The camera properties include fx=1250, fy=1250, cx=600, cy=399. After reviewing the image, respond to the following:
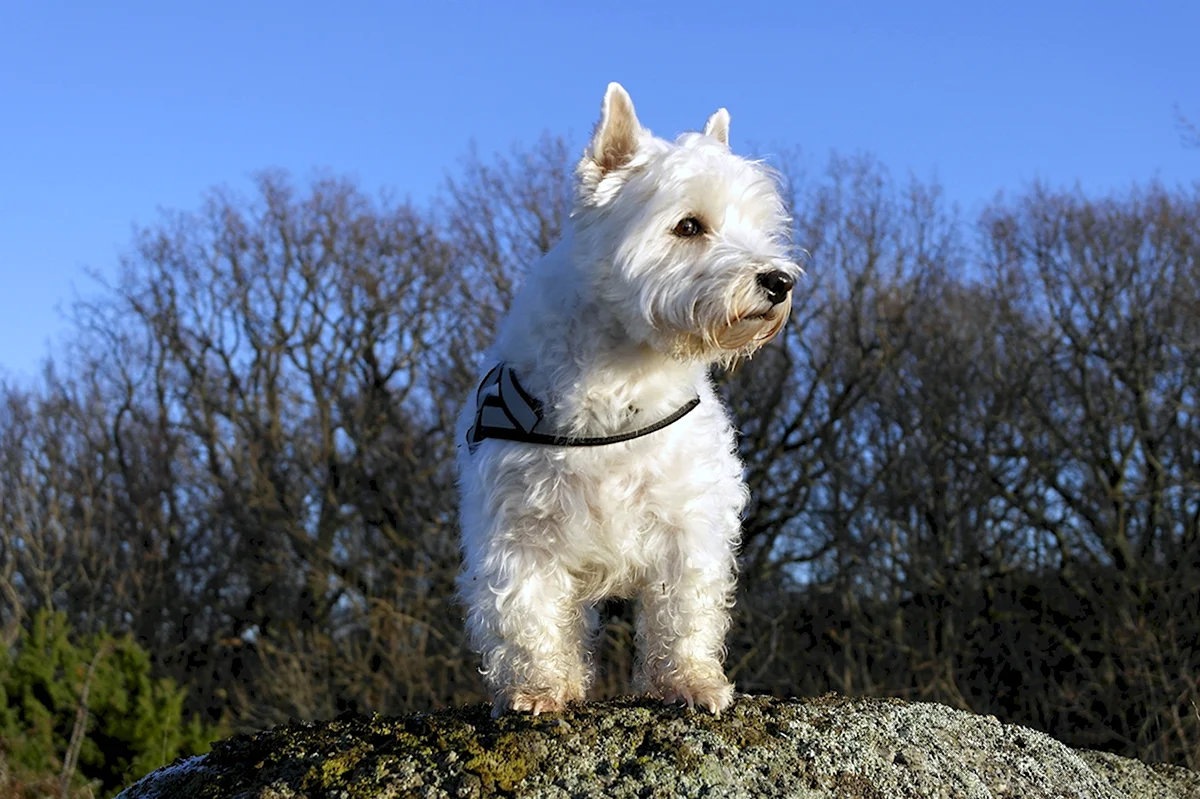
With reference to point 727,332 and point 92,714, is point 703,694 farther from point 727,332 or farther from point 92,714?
point 92,714

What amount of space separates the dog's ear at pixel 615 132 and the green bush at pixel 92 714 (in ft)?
24.6

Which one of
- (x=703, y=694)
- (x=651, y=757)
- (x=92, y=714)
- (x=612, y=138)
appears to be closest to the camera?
(x=651, y=757)

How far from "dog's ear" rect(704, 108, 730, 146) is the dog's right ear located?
624 millimetres

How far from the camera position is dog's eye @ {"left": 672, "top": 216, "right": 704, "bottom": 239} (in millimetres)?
5129

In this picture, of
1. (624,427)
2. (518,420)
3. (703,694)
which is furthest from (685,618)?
(518,420)

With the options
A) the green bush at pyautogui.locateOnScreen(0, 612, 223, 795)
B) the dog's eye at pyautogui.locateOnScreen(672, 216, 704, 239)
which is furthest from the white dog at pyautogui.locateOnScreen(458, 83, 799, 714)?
the green bush at pyautogui.locateOnScreen(0, 612, 223, 795)

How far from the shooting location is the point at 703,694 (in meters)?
4.63

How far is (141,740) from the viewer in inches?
471

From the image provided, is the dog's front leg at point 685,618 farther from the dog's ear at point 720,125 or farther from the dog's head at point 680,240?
A: the dog's ear at point 720,125

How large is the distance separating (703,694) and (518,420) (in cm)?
131

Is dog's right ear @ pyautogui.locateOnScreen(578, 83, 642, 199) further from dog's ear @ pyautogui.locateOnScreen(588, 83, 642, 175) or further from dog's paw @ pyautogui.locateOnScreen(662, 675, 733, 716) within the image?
dog's paw @ pyautogui.locateOnScreen(662, 675, 733, 716)

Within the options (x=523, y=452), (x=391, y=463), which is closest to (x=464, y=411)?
(x=523, y=452)

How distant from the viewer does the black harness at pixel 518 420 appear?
497 cm

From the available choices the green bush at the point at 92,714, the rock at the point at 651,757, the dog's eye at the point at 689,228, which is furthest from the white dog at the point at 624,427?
the green bush at the point at 92,714
